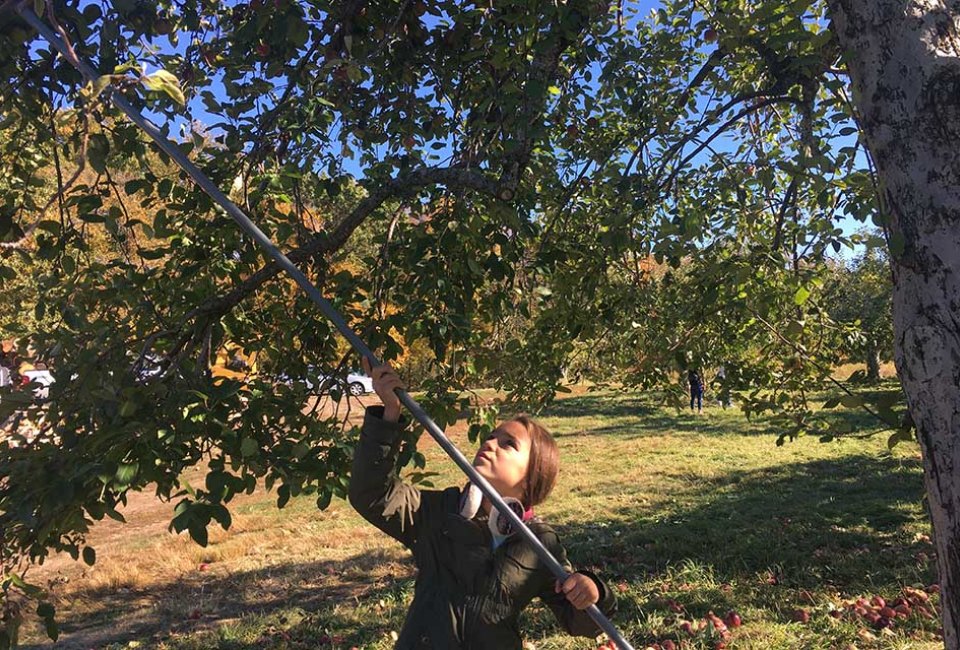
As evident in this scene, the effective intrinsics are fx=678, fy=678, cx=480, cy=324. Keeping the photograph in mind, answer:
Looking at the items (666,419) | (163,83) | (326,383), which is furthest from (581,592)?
(666,419)

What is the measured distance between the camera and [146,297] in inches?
115

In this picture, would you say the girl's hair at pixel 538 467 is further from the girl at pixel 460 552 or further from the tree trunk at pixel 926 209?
the tree trunk at pixel 926 209

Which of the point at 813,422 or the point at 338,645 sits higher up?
the point at 813,422

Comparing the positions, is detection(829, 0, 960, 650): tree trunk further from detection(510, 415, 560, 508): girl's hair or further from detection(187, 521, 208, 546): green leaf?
detection(187, 521, 208, 546): green leaf

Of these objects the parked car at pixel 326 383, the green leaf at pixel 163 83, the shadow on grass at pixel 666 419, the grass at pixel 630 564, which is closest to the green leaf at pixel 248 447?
the parked car at pixel 326 383

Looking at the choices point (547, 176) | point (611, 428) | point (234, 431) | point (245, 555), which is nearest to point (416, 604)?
point (234, 431)

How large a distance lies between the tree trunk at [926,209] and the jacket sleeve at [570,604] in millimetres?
885

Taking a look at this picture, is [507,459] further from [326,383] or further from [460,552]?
[326,383]

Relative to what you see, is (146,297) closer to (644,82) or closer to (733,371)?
(644,82)

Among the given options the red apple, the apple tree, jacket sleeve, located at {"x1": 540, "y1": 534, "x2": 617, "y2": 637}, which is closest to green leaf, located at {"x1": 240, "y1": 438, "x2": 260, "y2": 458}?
the apple tree

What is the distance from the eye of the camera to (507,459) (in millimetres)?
2064

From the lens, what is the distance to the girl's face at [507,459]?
2057 mm

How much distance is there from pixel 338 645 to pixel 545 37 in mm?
4136

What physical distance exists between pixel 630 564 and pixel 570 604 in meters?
4.61
